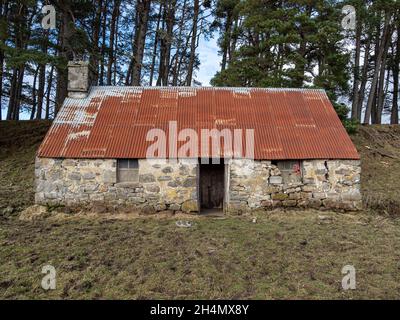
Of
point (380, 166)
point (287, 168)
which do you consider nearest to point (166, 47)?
point (380, 166)

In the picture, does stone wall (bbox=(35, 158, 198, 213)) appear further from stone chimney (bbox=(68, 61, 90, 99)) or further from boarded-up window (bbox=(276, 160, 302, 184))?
stone chimney (bbox=(68, 61, 90, 99))

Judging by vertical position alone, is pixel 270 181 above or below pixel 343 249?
above

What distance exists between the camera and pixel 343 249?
716cm

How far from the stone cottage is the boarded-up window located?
30 mm

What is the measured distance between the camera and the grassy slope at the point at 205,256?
17.2 ft

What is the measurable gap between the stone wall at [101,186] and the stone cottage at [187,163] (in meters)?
0.03

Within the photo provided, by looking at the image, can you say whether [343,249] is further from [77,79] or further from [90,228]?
[77,79]

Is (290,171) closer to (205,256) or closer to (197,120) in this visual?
(197,120)

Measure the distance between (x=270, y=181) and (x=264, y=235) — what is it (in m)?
2.53

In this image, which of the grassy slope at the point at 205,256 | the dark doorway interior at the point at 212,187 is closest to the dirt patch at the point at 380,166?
the grassy slope at the point at 205,256

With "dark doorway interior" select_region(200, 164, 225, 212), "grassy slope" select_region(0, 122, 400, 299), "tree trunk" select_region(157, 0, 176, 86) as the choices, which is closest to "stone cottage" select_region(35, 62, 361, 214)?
"dark doorway interior" select_region(200, 164, 225, 212)
